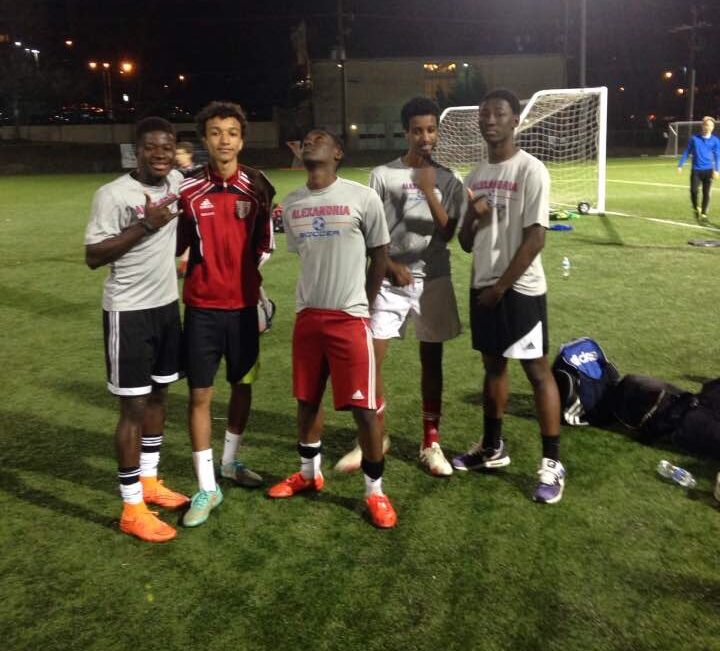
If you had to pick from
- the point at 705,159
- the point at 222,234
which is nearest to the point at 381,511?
the point at 222,234

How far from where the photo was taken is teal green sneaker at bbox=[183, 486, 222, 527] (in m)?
3.58

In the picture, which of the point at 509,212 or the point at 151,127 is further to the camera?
the point at 509,212

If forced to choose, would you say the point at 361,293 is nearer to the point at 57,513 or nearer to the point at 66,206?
the point at 57,513

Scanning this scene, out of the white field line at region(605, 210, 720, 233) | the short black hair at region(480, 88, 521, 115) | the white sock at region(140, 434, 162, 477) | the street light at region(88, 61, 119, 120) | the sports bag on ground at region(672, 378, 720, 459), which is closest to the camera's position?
the short black hair at region(480, 88, 521, 115)

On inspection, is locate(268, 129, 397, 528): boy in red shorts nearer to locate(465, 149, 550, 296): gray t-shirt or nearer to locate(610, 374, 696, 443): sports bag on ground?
locate(465, 149, 550, 296): gray t-shirt

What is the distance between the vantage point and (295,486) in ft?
12.7

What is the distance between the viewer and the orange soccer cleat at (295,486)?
3855mm

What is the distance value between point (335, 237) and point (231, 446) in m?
1.46

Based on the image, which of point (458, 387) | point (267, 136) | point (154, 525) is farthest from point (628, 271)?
point (267, 136)

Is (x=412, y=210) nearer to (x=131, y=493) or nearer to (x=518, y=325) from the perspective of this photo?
(x=518, y=325)

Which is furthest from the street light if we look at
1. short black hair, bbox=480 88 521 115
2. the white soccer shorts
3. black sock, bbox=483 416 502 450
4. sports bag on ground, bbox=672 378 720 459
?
sports bag on ground, bbox=672 378 720 459

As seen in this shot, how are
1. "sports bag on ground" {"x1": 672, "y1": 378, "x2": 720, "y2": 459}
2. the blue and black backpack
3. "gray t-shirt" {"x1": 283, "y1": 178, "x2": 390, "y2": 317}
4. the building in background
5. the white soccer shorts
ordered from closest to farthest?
"gray t-shirt" {"x1": 283, "y1": 178, "x2": 390, "y2": 317} → the white soccer shorts → "sports bag on ground" {"x1": 672, "y1": 378, "x2": 720, "y2": 459} → the blue and black backpack → the building in background

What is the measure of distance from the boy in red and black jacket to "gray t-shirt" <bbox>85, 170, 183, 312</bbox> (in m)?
0.10

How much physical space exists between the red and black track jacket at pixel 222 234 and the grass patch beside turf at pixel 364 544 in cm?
121
